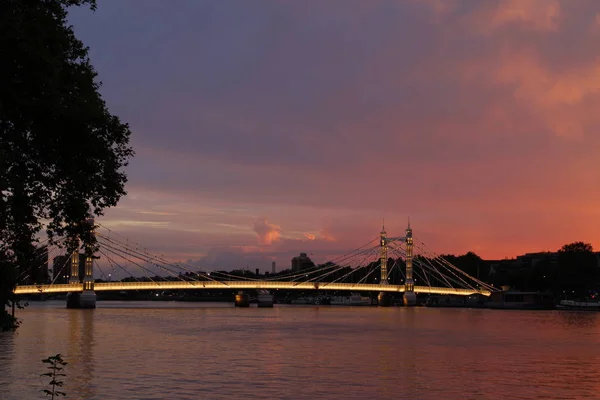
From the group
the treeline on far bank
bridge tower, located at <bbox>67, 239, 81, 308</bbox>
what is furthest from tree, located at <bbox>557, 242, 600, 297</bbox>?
bridge tower, located at <bbox>67, 239, 81, 308</bbox>

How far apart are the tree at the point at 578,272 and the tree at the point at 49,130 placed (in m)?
144

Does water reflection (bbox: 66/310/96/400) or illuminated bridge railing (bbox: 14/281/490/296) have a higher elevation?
illuminated bridge railing (bbox: 14/281/490/296)

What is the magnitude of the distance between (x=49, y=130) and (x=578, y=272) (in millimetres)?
147189

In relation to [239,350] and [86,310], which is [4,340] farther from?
[86,310]

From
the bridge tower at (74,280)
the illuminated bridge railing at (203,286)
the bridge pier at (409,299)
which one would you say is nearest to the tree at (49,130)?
the illuminated bridge railing at (203,286)

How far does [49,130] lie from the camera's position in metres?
17.3

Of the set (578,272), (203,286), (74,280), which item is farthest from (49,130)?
(578,272)

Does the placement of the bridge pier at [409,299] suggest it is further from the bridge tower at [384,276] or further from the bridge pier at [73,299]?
the bridge pier at [73,299]

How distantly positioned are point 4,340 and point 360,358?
80.4ft

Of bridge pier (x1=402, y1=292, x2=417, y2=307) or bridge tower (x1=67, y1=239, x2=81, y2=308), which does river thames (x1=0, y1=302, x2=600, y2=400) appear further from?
bridge pier (x1=402, y1=292, x2=417, y2=307)

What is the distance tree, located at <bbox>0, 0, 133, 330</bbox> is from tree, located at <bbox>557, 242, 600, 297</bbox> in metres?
144

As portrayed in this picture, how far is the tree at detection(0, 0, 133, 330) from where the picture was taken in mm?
16344

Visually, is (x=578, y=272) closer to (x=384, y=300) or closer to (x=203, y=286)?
(x=384, y=300)

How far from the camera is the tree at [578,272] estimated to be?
499 ft
